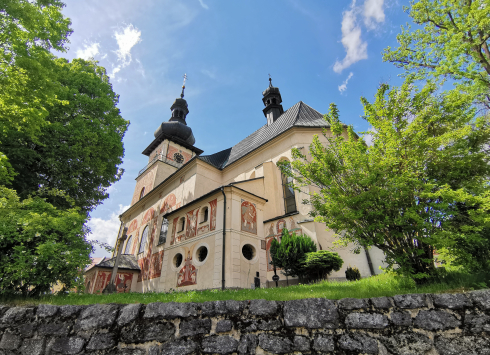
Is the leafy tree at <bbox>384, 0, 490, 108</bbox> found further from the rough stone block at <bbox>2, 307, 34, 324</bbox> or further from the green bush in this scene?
the rough stone block at <bbox>2, 307, 34, 324</bbox>

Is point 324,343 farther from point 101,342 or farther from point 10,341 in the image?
point 10,341

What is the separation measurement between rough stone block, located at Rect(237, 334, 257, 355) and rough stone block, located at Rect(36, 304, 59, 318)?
9.74 ft

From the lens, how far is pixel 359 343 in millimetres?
3297

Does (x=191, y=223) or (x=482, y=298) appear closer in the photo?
(x=482, y=298)

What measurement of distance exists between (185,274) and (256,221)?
15.1ft

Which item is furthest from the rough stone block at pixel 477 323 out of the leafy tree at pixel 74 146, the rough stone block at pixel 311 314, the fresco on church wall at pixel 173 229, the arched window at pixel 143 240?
the arched window at pixel 143 240

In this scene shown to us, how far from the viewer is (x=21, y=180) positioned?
9.90 meters

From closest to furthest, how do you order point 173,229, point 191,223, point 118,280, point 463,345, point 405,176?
point 463,345 → point 405,176 → point 191,223 → point 173,229 → point 118,280

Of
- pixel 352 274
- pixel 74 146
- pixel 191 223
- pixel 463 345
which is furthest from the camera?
pixel 191 223

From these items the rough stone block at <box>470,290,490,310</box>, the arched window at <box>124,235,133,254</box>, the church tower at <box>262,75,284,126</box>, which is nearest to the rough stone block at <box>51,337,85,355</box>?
the rough stone block at <box>470,290,490,310</box>

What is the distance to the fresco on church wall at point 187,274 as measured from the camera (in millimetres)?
12477

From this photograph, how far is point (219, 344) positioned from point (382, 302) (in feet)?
7.75

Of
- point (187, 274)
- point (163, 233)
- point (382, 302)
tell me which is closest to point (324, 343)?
point (382, 302)

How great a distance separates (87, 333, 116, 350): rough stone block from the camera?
3637 mm
